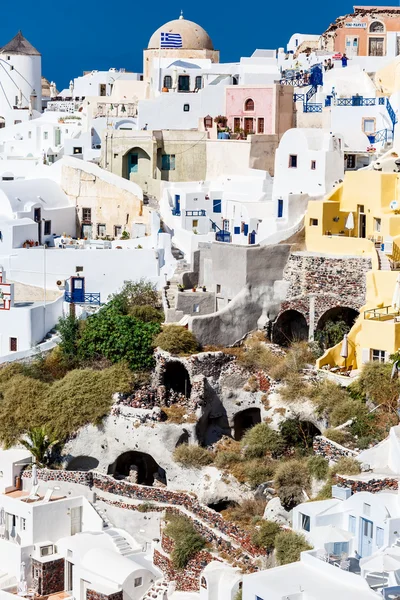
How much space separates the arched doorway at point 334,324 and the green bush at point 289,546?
Result: 981cm

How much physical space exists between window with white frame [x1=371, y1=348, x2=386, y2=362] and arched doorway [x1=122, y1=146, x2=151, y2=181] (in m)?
15.3

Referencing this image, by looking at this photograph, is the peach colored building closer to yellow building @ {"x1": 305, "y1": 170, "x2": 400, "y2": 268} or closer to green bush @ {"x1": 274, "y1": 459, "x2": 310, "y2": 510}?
yellow building @ {"x1": 305, "y1": 170, "x2": 400, "y2": 268}

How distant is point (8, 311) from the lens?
4600cm

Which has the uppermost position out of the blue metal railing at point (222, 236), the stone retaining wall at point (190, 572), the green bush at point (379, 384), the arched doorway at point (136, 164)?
the arched doorway at point (136, 164)

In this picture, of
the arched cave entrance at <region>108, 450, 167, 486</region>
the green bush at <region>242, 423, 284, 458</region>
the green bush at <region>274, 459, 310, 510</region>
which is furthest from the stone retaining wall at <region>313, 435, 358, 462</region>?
the arched cave entrance at <region>108, 450, 167, 486</region>

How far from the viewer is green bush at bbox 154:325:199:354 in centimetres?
4247

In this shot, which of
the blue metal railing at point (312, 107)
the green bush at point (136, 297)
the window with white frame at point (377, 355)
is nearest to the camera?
the window with white frame at point (377, 355)

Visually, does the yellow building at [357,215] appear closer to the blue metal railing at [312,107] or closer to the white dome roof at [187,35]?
the blue metal railing at [312,107]

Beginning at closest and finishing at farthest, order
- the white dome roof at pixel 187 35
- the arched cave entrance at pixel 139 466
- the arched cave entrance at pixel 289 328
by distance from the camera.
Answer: the arched cave entrance at pixel 139 466, the arched cave entrance at pixel 289 328, the white dome roof at pixel 187 35

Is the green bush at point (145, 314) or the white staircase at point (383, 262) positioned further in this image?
the green bush at point (145, 314)

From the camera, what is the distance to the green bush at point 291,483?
121 feet

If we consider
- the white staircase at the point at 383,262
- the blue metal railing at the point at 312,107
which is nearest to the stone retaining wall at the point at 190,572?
the white staircase at the point at 383,262

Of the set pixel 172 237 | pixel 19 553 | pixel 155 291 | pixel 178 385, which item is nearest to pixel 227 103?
Result: pixel 172 237

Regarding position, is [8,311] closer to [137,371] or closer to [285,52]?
[137,371]
